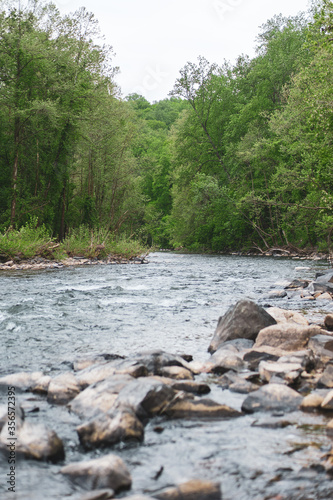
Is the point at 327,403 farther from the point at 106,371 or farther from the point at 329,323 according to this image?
the point at 329,323

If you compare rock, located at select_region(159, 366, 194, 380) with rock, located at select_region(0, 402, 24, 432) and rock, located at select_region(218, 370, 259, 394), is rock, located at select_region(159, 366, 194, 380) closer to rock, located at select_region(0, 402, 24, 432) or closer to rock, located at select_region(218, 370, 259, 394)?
rock, located at select_region(218, 370, 259, 394)

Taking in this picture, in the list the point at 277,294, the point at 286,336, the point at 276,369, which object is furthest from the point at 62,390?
the point at 277,294

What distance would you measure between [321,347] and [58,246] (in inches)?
713

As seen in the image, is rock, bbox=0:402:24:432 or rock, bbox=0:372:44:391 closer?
rock, bbox=0:402:24:432

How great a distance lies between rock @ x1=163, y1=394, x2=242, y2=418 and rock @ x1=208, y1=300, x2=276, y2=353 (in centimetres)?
189

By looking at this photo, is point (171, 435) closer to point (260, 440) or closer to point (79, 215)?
point (260, 440)

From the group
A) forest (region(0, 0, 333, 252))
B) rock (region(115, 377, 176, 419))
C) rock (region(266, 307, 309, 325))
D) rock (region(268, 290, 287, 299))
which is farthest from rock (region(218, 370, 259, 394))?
forest (region(0, 0, 333, 252))

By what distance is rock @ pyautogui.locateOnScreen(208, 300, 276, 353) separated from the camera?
5.26 meters

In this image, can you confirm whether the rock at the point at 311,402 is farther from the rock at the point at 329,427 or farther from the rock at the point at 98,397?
the rock at the point at 98,397

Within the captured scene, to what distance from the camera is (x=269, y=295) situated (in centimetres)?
986

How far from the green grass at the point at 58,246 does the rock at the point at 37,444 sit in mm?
16255

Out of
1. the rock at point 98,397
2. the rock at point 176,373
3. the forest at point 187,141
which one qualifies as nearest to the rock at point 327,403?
the rock at point 176,373

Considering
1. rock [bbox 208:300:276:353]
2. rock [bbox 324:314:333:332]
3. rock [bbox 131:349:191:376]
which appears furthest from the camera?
rock [bbox 324:314:333:332]

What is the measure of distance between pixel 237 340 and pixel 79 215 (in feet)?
102
